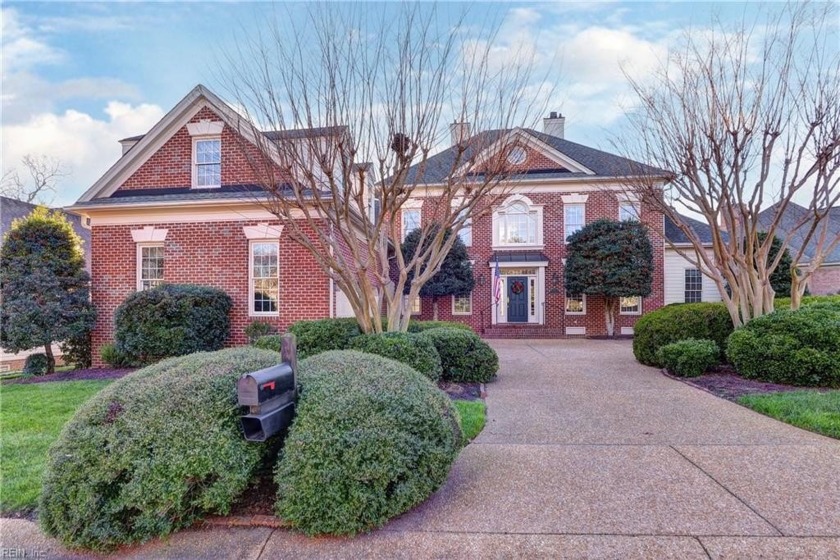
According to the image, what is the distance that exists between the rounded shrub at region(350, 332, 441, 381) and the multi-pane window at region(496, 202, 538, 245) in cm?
1154

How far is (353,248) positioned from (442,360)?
2489mm

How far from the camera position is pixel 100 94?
8.03 meters

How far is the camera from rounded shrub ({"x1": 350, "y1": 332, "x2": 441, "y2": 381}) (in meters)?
6.54

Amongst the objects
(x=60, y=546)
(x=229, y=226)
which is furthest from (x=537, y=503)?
(x=229, y=226)

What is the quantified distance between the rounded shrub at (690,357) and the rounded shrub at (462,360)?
329 centimetres

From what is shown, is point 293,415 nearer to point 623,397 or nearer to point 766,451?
point 766,451

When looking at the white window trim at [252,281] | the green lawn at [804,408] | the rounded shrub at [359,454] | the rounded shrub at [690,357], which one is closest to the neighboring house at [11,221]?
the white window trim at [252,281]

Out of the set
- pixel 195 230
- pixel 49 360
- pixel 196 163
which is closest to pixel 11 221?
pixel 49 360

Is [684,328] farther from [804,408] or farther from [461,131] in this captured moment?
[461,131]

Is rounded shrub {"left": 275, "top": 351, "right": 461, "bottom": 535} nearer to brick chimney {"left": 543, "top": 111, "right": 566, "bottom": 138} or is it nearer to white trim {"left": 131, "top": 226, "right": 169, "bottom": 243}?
white trim {"left": 131, "top": 226, "right": 169, "bottom": 243}

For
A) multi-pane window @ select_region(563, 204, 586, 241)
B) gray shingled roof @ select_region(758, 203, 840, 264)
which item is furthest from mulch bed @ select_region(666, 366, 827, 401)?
gray shingled roof @ select_region(758, 203, 840, 264)

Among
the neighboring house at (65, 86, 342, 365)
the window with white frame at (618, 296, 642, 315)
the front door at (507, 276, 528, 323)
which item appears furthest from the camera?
the front door at (507, 276, 528, 323)

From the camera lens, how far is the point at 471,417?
514cm

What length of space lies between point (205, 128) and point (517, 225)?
1175 centimetres
